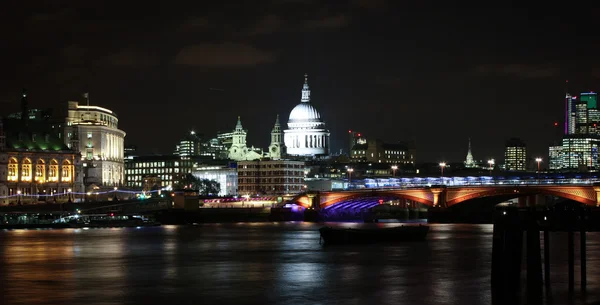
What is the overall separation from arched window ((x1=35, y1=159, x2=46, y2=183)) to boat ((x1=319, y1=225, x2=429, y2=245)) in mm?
101554

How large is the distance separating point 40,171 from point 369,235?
107659 millimetres

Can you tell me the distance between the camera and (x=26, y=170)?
625 ft

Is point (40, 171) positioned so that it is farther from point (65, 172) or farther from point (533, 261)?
point (533, 261)

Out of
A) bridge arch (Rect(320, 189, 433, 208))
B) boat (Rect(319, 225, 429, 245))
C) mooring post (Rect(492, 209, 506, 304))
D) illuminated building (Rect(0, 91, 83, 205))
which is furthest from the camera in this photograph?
illuminated building (Rect(0, 91, 83, 205))

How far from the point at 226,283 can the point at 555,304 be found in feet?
62.9

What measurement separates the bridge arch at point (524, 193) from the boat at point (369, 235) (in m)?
36.4

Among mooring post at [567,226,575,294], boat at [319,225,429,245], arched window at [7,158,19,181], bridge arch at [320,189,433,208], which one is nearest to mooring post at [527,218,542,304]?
mooring post at [567,226,575,294]

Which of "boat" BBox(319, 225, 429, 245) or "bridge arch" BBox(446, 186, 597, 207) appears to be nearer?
"boat" BBox(319, 225, 429, 245)

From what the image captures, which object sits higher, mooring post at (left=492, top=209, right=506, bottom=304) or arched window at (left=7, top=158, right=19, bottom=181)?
arched window at (left=7, top=158, right=19, bottom=181)

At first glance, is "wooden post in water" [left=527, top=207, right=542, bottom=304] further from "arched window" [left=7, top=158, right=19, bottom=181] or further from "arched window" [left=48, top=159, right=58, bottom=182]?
"arched window" [left=48, top=159, right=58, bottom=182]

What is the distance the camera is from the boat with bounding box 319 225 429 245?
317ft

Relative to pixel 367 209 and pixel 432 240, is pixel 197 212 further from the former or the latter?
pixel 432 240

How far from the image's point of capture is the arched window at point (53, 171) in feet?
642

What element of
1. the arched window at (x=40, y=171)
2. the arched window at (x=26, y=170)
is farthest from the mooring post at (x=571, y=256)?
the arched window at (x=40, y=171)
